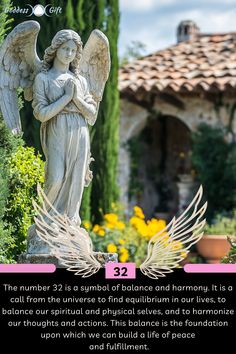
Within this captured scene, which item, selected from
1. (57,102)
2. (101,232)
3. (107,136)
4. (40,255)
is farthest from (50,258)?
(107,136)

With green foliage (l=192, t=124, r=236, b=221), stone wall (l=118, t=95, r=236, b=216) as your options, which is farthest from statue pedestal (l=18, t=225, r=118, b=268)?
stone wall (l=118, t=95, r=236, b=216)

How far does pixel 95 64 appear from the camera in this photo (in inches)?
246

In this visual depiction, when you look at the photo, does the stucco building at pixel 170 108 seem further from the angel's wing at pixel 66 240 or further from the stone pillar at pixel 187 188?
the angel's wing at pixel 66 240

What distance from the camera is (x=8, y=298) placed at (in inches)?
207

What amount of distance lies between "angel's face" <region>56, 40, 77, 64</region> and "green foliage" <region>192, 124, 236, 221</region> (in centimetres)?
705

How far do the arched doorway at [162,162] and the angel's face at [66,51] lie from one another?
30.3 feet

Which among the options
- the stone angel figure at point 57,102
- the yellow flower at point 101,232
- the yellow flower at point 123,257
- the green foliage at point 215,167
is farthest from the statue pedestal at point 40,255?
the green foliage at point 215,167

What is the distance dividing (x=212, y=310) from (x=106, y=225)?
16.8 feet

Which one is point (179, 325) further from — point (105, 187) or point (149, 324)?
point (105, 187)

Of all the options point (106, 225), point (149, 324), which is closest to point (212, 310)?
point (149, 324)

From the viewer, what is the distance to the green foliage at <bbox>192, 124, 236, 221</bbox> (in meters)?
12.5

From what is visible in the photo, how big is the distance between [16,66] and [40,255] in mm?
1501

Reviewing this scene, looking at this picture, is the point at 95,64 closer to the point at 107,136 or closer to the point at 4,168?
the point at 4,168

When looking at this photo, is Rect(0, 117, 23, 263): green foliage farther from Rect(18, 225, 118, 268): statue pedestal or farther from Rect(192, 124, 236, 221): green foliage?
Rect(192, 124, 236, 221): green foliage
